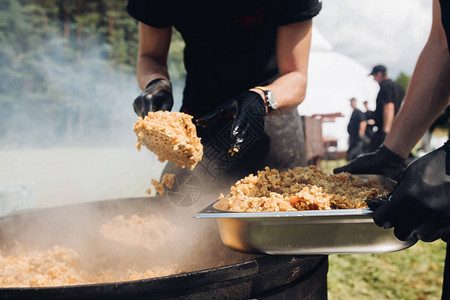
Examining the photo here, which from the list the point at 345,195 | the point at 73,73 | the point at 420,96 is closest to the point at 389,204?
the point at 345,195

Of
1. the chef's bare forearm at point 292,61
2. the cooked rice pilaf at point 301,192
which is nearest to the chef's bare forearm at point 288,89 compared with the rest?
the chef's bare forearm at point 292,61

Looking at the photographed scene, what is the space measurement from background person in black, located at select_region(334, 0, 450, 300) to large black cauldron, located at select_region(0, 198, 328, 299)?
1.32 feet

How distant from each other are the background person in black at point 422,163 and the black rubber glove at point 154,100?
939 millimetres

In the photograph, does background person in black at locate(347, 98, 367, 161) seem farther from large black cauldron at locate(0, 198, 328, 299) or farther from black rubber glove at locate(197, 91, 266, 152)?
black rubber glove at locate(197, 91, 266, 152)

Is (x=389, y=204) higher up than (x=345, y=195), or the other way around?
(x=389, y=204)

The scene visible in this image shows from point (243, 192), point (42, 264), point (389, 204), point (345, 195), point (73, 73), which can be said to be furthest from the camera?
point (73, 73)

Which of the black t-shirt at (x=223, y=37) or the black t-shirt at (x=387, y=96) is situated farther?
the black t-shirt at (x=387, y=96)

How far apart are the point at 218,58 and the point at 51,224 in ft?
4.32

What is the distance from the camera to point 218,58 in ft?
6.77

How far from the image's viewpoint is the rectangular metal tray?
1.07 meters

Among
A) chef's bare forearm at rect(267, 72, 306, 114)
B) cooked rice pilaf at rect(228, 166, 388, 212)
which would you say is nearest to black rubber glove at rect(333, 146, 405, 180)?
cooked rice pilaf at rect(228, 166, 388, 212)

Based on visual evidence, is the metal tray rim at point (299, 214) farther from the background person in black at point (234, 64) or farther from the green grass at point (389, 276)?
the green grass at point (389, 276)

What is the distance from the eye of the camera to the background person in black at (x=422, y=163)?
96 centimetres

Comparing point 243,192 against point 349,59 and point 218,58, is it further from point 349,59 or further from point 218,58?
point 349,59
